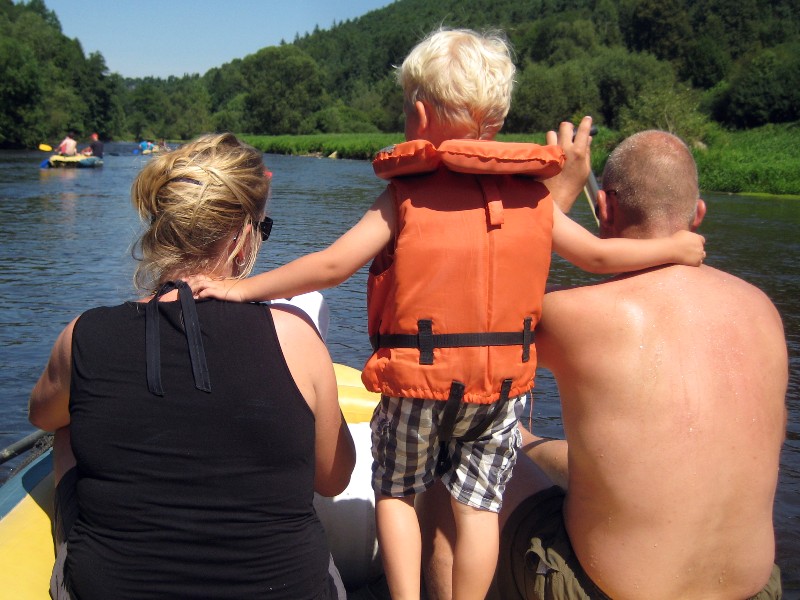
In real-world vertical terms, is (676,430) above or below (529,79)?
below

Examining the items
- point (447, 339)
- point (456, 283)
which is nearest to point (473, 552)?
point (447, 339)

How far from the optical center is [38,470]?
2396mm

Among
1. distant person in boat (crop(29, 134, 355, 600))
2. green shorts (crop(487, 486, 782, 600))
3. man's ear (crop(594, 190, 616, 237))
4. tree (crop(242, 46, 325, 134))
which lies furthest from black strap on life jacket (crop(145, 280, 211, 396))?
tree (crop(242, 46, 325, 134))

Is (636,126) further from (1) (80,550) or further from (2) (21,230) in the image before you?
(1) (80,550)

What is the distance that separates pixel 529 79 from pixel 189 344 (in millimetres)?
58306

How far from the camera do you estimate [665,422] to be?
1.96 meters

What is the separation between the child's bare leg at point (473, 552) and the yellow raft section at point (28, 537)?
969mm

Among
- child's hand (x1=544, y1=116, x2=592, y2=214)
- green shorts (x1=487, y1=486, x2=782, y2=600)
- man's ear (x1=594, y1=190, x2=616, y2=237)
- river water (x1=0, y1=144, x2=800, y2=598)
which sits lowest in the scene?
river water (x1=0, y1=144, x2=800, y2=598)

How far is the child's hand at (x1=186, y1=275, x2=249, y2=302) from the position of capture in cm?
181

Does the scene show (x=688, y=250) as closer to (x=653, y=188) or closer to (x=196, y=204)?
(x=653, y=188)

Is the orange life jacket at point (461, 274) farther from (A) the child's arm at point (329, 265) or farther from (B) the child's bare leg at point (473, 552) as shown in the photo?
(B) the child's bare leg at point (473, 552)

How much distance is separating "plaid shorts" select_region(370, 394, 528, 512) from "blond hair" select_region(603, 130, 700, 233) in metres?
0.58

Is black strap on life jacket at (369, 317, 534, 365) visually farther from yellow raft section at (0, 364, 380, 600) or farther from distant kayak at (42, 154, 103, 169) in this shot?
distant kayak at (42, 154, 103, 169)

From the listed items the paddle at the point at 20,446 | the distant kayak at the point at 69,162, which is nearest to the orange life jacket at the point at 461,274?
the paddle at the point at 20,446
